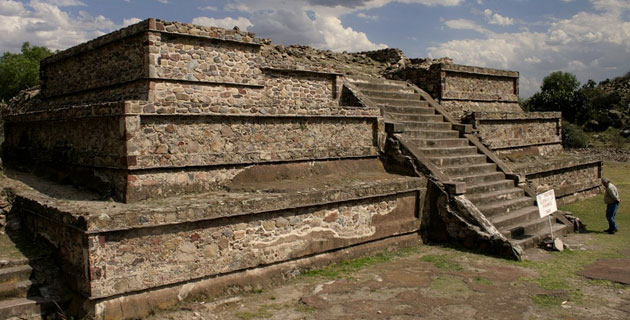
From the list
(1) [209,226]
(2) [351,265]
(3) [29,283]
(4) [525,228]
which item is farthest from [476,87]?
(3) [29,283]

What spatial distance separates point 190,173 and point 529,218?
23.0ft

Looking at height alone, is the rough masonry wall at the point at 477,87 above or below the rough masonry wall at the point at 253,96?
above

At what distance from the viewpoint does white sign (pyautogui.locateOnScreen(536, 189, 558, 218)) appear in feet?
31.7

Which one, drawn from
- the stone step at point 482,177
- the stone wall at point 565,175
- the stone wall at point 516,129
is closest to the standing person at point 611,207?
the stone wall at point 565,175

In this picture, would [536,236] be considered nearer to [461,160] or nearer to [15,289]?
[461,160]

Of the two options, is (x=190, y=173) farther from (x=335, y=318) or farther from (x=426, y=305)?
(x=426, y=305)

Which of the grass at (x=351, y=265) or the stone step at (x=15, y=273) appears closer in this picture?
the stone step at (x=15, y=273)

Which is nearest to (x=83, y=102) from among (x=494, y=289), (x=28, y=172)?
(x=28, y=172)

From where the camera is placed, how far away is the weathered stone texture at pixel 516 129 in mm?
13992

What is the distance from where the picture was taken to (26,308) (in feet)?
20.1

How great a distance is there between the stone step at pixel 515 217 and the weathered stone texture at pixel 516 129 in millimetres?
2796

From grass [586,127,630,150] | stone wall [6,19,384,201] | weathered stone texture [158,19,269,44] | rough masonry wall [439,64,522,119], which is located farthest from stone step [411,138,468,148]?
grass [586,127,630,150]

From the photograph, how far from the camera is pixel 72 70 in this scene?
36.4ft

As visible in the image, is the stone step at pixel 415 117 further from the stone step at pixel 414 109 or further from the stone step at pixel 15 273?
the stone step at pixel 15 273
